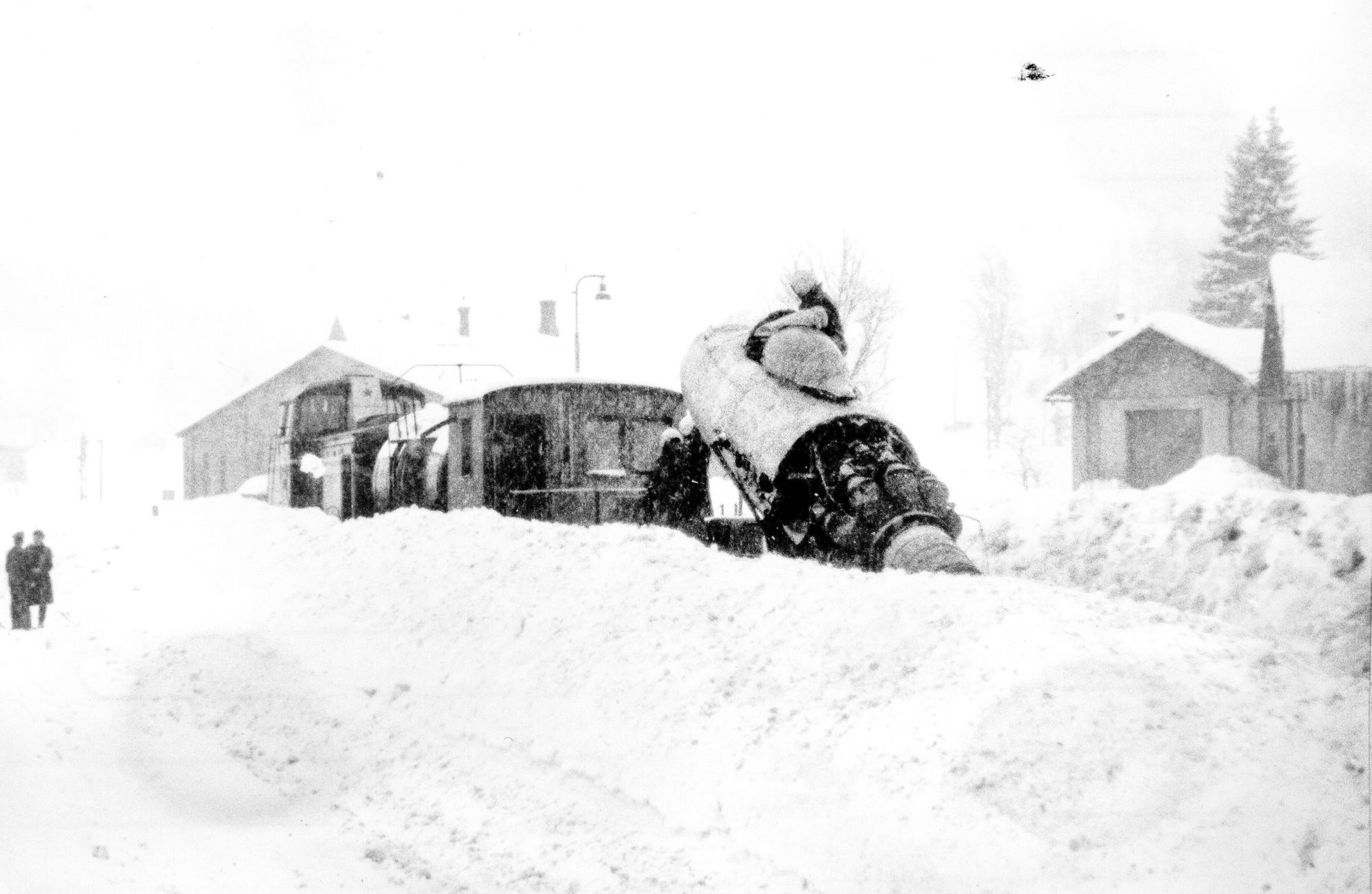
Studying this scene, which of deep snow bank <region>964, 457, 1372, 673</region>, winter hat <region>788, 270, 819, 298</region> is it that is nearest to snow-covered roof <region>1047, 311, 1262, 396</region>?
deep snow bank <region>964, 457, 1372, 673</region>

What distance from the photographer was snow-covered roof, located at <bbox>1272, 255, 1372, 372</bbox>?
5.15m

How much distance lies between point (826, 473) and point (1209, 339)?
4183 mm

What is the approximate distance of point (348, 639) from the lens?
8.02m

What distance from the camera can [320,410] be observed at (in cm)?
1666

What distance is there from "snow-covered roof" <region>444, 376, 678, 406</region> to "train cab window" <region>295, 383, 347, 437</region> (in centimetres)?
549

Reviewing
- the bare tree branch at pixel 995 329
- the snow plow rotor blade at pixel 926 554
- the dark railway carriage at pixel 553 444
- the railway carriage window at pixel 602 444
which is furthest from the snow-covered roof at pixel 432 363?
the snow plow rotor blade at pixel 926 554

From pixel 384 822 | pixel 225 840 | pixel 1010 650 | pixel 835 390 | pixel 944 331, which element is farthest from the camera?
pixel 944 331

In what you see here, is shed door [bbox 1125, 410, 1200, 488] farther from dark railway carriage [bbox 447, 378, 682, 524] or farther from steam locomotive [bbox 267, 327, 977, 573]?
dark railway carriage [bbox 447, 378, 682, 524]

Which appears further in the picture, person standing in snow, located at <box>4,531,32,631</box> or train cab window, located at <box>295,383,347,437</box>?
train cab window, located at <box>295,383,347,437</box>

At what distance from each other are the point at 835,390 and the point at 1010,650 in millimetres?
3156

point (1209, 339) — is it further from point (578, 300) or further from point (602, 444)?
point (578, 300)

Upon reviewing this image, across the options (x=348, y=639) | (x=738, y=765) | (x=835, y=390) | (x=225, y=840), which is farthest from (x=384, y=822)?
(x=835, y=390)

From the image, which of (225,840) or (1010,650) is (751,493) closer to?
(1010,650)

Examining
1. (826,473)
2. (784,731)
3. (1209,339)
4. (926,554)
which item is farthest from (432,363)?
(784,731)
